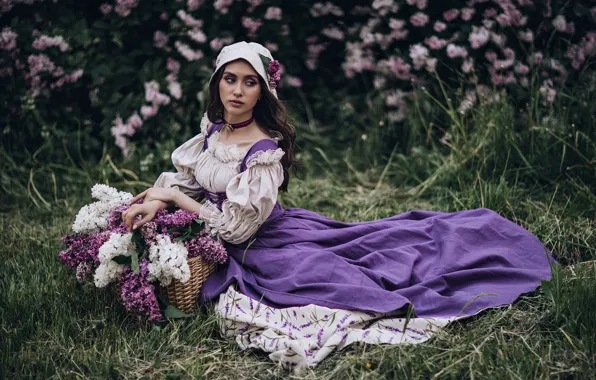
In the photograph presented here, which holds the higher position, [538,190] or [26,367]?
[26,367]

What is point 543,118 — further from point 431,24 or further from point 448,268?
point 448,268

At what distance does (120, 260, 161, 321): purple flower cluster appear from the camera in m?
2.52

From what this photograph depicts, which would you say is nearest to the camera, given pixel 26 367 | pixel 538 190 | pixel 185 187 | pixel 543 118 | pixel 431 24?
pixel 26 367

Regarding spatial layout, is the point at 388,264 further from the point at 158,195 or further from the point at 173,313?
the point at 158,195

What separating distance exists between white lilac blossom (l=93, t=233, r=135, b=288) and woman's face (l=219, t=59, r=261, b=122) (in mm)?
757

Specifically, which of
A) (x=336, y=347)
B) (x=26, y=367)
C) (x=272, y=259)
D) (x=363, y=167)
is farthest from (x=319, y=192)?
(x=26, y=367)

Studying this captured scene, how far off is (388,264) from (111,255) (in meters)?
1.29

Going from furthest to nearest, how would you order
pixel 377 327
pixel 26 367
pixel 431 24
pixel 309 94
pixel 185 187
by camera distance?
pixel 309 94 < pixel 431 24 < pixel 185 187 < pixel 377 327 < pixel 26 367

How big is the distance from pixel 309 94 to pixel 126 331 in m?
3.28

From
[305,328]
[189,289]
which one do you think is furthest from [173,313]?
[305,328]

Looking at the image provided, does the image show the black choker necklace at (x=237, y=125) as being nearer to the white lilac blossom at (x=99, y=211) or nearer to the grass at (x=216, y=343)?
the white lilac blossom at (x=99, y=211)

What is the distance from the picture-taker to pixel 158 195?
2.68 m

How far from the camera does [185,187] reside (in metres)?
2.99

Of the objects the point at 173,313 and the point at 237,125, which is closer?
the point at 173,313
